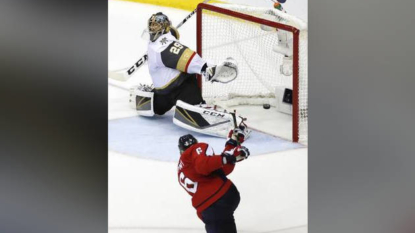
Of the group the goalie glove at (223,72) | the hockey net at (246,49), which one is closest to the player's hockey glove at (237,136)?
the hockey net at (246,49)

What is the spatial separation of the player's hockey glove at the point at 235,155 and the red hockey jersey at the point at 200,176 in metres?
0.04

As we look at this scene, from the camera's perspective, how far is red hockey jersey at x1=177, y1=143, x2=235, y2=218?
3.02 m

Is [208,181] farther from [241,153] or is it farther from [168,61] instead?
[168,61]

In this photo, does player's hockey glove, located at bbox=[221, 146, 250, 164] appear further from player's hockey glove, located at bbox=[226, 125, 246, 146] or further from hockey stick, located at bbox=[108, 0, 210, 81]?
hockey stick, located at bbox=[108, 0, 210, 81]

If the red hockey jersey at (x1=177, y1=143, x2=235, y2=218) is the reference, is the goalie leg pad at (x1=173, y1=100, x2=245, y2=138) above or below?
above

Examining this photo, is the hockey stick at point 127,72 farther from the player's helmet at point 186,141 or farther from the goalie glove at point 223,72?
the player's helmet at point 186,141

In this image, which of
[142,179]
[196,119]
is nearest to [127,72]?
[196,119]

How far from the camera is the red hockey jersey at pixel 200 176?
3020mm

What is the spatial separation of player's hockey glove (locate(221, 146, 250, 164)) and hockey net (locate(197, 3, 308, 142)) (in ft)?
0.67

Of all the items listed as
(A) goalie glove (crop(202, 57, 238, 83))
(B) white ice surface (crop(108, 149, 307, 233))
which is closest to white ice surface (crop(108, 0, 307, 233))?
→ (B) white ice surface (crop(108, 149, 307, 233))

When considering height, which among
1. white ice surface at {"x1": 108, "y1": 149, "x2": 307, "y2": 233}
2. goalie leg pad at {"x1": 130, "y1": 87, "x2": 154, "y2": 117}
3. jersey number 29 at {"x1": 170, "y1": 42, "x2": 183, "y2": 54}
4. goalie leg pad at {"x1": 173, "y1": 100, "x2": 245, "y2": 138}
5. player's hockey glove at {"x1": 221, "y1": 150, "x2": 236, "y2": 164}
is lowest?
white ice surface at {"x1": 108, "y1": 149, "x2": 307, "y2": 233}
